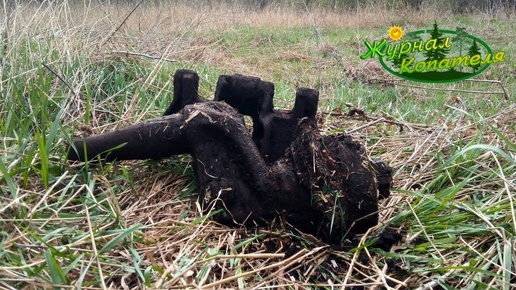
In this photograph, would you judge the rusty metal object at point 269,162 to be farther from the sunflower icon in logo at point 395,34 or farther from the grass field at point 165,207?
the sunflower icon in logo at point 395,34

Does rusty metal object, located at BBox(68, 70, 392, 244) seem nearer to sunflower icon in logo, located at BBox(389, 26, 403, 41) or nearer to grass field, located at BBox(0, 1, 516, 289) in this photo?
grass field, located at BBox(0, 1, 516, 289)

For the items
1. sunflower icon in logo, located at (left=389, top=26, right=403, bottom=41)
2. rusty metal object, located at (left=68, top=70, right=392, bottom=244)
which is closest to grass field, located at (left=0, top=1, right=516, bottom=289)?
rusty metal object, located at (left=68, top=70, right=392, bottom=244)

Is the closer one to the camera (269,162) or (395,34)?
(269,162)

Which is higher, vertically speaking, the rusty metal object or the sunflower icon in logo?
the rusty metal object

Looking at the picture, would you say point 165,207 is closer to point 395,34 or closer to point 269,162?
point 269,162

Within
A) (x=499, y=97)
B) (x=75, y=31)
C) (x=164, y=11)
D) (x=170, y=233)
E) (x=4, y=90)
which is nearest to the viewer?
(x=170, y=233)

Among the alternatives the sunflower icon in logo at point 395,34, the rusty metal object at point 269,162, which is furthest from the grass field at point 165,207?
the sunflower icon in logo at point 395,34

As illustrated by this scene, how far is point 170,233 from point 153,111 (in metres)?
0.90

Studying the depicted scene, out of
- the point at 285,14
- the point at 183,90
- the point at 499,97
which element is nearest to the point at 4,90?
the point at 183,90

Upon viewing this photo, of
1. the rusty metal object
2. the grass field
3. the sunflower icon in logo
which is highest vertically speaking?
the rusty metal object

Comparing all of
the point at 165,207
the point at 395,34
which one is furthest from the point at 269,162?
the point at 395,34

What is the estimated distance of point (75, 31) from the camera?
2586mm

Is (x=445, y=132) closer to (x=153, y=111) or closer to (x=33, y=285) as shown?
(x=153, y=111)

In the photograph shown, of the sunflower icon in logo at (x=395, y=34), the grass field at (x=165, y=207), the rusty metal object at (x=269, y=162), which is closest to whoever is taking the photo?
the grass field at (x=165, y=207)
